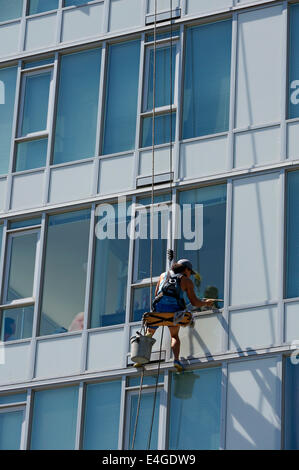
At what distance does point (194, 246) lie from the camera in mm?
24812

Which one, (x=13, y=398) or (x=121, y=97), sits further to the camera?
(x=121, y=97)

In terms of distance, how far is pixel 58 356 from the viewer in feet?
82.2

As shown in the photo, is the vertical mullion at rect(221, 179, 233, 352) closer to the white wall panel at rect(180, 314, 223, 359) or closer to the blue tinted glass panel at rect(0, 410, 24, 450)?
the white wall panel at rect(180, 314, 223, 359)

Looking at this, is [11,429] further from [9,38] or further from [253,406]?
[9,38]

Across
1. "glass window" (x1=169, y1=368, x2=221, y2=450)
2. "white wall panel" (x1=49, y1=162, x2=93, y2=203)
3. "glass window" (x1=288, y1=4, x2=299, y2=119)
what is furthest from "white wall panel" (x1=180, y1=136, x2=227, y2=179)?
"glass window" (x1=169, y1=368, x2=221, y2=450)

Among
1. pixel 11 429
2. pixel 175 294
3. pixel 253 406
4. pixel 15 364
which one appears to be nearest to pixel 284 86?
pixel 175 294

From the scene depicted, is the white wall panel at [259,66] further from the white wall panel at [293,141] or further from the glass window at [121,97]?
the glass window at [121,97]

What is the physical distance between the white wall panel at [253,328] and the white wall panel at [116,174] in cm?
330

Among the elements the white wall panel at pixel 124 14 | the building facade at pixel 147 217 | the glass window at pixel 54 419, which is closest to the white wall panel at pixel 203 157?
the building facade at pixel 147 217

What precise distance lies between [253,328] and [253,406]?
1.25 meters

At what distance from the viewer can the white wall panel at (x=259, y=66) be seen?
25.1 m

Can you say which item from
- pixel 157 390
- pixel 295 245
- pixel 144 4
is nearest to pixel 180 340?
pixel 157 390

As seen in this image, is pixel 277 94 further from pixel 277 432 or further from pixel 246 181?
pixel 277 432

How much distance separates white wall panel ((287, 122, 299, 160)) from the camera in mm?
24438
